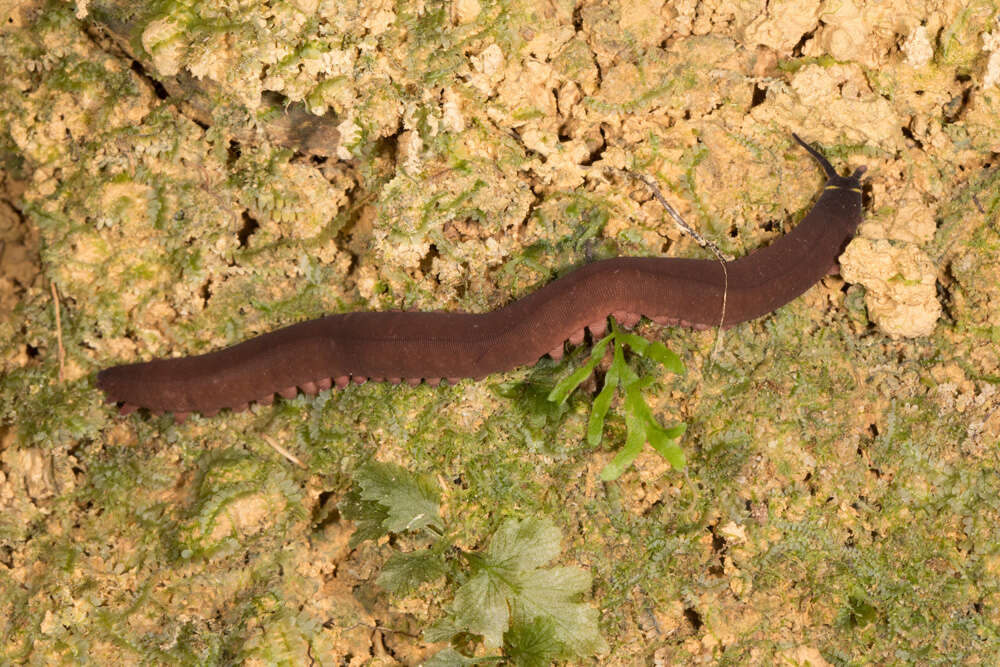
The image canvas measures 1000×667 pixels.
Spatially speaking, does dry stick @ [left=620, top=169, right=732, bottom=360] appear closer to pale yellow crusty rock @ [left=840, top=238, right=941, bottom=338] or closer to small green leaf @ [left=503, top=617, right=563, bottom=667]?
pale yellow crusty rock @ [left=840, top=238, right=941, bottom=338]

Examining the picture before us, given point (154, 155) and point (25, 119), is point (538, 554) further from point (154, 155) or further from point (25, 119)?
point (25, 119)

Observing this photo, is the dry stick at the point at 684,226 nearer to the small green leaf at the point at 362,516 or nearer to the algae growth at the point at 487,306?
the algae growth at the point at 487,306

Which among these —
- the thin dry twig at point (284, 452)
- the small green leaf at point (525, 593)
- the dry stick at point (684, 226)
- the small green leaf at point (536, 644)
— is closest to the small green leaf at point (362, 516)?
the thin dry twig at point (284, 452)

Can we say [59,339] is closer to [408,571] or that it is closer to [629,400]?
[408,571]

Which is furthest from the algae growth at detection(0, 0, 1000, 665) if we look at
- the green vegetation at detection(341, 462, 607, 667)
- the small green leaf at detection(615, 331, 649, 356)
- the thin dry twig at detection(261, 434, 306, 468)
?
the small green leaf at detection(615, 331, 649, 356)

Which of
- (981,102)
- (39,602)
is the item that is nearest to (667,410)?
(981,102)

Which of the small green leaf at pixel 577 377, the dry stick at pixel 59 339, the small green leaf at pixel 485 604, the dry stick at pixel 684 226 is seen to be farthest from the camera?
the dry stick at pixel 59 339
